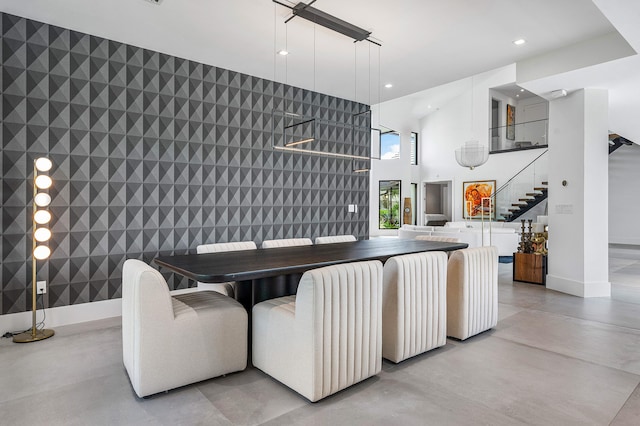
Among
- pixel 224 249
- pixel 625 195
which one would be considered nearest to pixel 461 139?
pixel 625 195

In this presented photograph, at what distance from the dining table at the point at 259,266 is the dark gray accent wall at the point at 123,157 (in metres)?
1.42

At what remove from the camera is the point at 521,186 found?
11469 millimetres

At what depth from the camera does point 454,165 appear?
550 inches

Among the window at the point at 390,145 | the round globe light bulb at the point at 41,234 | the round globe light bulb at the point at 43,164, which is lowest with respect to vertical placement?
the round globe light bulb at the point at 41,234

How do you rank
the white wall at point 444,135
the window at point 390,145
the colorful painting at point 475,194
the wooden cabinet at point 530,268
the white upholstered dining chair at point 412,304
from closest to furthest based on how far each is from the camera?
1. the white upholstered dining chair at point 412,304
2. the wooden cabinet at point 530,268
3. the colorful painting at point 475,194
4. the white wall at point 444,135
5. the window at point 390,145

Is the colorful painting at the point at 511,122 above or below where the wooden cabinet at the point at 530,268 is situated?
above

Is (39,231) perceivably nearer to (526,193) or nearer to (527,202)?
(527,202)

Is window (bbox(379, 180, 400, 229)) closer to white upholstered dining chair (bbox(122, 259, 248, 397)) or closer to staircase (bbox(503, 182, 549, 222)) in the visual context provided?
staircase (bbox(503, 182, 549, 222))

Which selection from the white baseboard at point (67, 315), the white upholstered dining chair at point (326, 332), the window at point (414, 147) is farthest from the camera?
the window at point (414, 147)

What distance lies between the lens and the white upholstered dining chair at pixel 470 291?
3236 mm

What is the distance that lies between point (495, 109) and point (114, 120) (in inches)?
525

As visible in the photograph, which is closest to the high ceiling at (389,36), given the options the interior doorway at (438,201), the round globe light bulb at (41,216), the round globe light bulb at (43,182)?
the round globe light bulb at (43,182)

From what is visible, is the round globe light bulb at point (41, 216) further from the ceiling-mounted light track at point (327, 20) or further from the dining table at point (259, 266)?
the ceiling-mounted light track at point (327, 20)

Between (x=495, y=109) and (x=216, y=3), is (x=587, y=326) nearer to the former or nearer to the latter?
(x=216, y=3)
